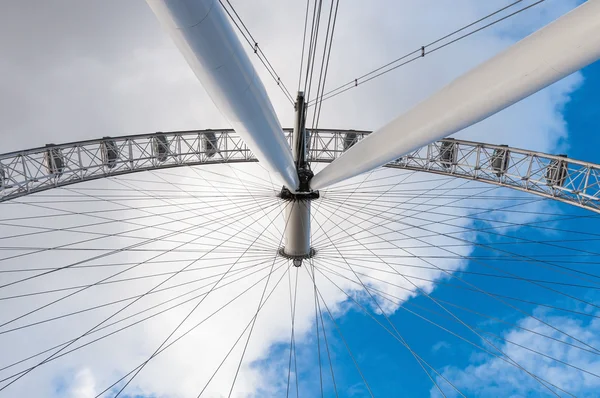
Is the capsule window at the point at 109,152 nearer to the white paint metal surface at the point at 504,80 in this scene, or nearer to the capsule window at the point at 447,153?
the white paint metal surface at the point at 504,80

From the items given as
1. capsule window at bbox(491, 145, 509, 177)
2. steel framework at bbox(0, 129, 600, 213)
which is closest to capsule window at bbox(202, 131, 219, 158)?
steel framework at bbox(0, 129, 600, 213)

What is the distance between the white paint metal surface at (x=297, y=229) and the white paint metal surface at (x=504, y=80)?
26.8 feet

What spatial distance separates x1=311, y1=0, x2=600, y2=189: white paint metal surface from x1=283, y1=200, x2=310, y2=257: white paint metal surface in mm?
8175

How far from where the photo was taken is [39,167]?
14.1 m

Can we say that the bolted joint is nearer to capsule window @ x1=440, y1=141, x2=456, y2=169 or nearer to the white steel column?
the white steel column

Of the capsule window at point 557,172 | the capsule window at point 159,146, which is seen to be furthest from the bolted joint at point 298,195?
the capsule window at point 557,172

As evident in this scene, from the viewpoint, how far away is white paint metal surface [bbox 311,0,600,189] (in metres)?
2.62

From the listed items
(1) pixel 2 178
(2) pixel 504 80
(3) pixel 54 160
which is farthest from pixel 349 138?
(2) pixel 504 80

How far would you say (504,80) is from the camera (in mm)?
3166

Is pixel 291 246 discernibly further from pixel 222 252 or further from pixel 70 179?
pixel 70 179

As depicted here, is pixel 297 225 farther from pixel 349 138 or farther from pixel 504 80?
pixel 504 80

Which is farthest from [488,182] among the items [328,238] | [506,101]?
[506,101]

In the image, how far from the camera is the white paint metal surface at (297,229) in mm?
13141

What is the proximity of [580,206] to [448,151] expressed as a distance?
5876 mm
